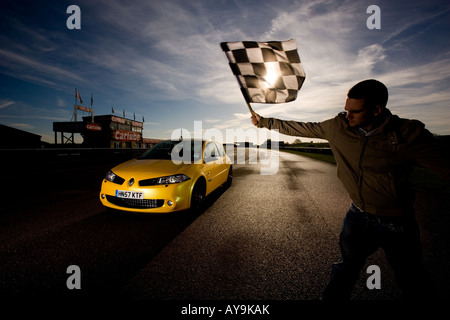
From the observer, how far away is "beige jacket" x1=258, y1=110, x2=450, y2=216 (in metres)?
1.24

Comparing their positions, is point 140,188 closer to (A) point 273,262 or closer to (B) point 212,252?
(B) point 212,252

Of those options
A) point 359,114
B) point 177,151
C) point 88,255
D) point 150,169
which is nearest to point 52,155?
point 177,151

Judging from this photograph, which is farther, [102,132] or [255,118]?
[102,132]

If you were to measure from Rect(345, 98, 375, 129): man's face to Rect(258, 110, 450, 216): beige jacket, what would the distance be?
0.26ft

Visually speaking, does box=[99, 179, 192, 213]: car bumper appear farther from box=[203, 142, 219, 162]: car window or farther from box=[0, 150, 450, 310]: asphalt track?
box=[203, 142, 219, 162]: car window

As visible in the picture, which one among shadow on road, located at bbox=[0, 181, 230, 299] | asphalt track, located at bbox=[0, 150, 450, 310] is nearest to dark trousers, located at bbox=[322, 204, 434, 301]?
asphalt track, located at bbox=[0, 150, 450, 310]

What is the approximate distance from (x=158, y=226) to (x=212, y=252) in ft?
4.20

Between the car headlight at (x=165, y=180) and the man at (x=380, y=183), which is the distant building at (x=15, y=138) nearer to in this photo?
the car headlight at (x=165, y=180)

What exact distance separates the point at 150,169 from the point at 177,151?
119cm

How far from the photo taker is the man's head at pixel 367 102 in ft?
4.49

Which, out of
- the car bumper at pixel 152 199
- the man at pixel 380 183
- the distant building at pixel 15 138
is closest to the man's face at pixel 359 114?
the man at pixel 380 183

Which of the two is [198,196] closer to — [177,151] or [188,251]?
[177,151]

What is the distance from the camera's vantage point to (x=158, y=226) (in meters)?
3.51

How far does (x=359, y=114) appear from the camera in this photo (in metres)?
1.42
